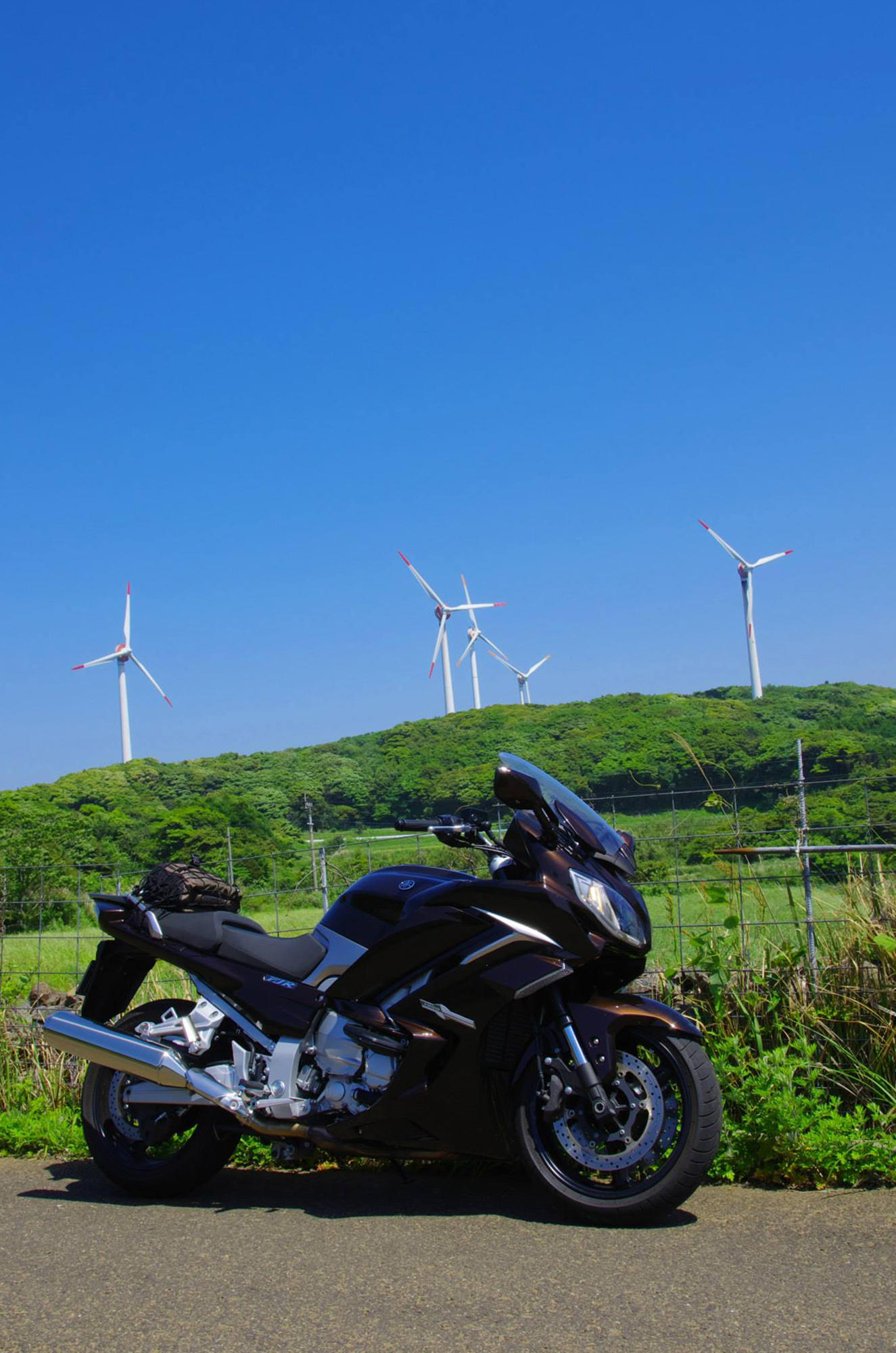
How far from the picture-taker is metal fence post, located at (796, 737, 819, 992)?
5035 mm

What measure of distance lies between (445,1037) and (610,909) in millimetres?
739

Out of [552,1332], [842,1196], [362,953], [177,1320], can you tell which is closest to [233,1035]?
[362,953]

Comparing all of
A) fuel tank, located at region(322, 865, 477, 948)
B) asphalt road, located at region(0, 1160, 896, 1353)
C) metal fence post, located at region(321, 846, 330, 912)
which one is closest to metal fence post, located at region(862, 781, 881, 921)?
asphalt road, located at region(0, 1160, 896, 1353)

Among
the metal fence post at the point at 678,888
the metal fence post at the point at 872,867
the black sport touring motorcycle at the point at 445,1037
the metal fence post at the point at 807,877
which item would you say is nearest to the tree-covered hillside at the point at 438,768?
the metal fence post at the point at 807,877

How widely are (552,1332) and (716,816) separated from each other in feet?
10.5

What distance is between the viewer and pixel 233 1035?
473cm

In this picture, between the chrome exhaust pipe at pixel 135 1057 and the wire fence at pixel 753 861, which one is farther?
the wire fence at pixel 753 861

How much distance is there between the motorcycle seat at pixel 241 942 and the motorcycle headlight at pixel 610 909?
3.63 feet

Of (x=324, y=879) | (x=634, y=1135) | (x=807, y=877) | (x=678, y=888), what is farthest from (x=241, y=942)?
(x=807, y=877)

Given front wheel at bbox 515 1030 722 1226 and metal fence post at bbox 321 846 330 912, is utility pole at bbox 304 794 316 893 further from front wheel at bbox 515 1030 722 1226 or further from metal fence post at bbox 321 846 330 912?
front wheel at bbox 515 1030 722 1226

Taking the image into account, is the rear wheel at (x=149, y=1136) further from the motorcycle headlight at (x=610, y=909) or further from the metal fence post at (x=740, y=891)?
the metal fence post at (x=740, y=891)

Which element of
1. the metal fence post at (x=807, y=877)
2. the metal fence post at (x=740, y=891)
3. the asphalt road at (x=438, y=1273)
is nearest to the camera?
the asphalt road at (x=438, y=1273)

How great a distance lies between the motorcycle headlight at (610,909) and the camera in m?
4.00

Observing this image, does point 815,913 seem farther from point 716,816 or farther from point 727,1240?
point 727,1240
